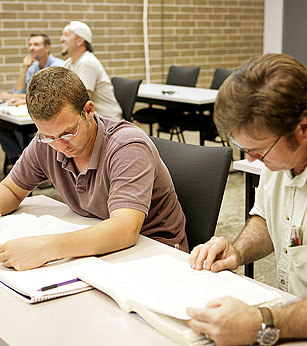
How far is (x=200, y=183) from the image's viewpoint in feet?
6.02

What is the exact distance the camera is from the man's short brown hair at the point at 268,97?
1089 mm

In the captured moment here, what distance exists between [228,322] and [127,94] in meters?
3.44

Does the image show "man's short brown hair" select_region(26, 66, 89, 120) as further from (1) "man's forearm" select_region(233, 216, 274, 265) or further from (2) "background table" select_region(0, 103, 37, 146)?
(2) "background table" select_region(0, 103, 37, 146)

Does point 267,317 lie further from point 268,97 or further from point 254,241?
point 254,241

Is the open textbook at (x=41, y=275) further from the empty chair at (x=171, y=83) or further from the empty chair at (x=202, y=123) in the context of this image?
the empty chair at (x=171, y=83)

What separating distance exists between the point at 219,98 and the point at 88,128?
63 cm

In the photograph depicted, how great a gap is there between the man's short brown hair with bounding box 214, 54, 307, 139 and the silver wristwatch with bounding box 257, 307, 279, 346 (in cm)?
37

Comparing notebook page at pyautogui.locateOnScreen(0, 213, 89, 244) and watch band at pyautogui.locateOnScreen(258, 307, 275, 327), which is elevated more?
watch band at pyautogui.locateOnScreen(258, 307, 275, 327)

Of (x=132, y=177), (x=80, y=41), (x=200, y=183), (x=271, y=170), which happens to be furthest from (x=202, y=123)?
(x=271, y=170)

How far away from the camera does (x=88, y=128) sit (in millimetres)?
1699

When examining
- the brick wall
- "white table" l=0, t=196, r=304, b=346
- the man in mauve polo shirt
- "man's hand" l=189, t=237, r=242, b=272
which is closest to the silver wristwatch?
"white table" l=0, t=196, r=304, b=346

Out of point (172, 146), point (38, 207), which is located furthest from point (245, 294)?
point (38, 207)

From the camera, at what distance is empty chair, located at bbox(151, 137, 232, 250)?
1.80 meters

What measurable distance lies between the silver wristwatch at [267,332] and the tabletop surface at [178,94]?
3.35 m
